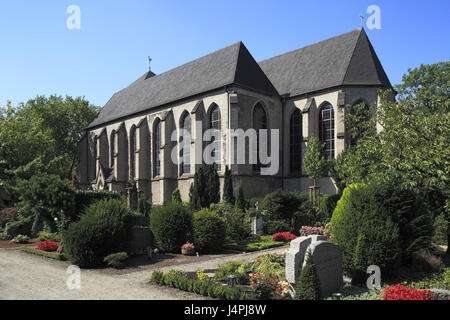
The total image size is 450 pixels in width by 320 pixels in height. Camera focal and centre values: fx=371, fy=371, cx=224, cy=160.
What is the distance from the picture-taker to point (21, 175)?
29297 mm

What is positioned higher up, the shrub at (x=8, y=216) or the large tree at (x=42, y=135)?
the large tree at (x=42, y=135)

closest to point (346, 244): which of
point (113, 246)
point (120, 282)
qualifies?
point (120, 282)

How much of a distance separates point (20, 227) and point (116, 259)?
10558mm

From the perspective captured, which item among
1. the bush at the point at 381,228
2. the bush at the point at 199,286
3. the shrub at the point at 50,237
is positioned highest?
the bush at the point at 381,228

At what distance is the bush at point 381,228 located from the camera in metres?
9.30

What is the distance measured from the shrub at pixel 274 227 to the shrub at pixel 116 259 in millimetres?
9925

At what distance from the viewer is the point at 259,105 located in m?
32.9

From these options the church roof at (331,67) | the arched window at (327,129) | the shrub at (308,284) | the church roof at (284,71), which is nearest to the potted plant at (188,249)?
the shrub at (308,284)

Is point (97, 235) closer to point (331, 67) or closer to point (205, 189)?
point (205, 189)

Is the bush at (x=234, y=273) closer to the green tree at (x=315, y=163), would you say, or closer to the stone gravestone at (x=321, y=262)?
the stone gravestone at (x=321, y=262)

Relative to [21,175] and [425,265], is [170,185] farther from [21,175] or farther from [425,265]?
[425,265]

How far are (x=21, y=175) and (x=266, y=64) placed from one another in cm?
2593

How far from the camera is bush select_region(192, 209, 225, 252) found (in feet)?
48.6

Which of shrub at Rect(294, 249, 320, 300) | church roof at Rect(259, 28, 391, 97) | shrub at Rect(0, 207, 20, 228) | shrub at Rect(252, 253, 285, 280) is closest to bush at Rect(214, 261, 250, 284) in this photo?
shrub at Rect(252, 253, 285, 280)
